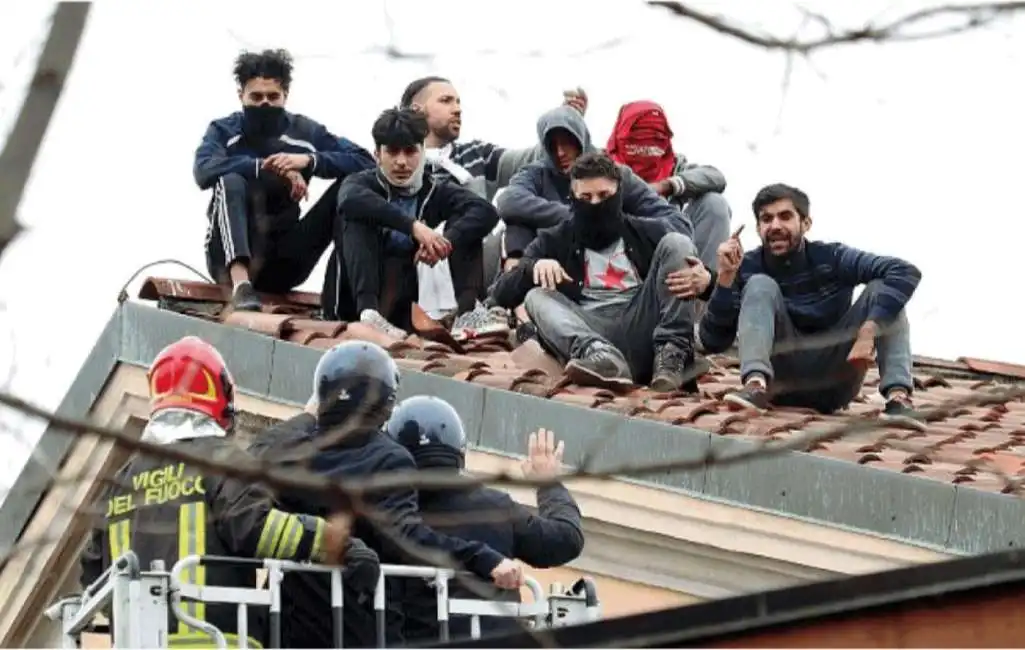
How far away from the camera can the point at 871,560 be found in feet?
42.9

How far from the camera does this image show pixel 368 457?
Answer: 10.5 meters

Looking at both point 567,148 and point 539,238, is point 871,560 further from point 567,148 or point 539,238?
point 567,148

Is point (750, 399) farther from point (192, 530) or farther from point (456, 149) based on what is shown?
point (192, 530)

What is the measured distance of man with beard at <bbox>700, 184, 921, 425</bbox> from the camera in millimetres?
14078

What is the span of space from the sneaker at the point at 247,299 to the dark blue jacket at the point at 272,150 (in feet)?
1.83

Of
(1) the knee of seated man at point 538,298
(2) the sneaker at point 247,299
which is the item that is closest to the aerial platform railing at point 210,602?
(1) the knee of seated man at point 538,298

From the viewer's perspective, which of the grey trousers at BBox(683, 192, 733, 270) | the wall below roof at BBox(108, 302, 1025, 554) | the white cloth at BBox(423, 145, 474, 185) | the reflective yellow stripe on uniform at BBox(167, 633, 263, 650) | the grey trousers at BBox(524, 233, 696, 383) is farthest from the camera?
the grey trousers at BBox(683, 192, 733, 270)

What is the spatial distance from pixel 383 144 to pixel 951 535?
4.04 m

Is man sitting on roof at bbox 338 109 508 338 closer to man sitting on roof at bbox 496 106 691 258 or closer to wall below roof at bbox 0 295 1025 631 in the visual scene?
man sitting on roof at bbox 496 106 691 258

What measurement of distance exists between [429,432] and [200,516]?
938mm

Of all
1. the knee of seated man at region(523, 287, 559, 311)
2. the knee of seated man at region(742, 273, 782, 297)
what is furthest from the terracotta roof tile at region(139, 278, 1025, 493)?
the knee of seated man at region(742, 273, 782, 297)

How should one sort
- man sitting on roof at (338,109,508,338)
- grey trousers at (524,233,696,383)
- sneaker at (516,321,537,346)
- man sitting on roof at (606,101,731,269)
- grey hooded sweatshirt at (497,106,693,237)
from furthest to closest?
man sitting on roof at (606,101,731,269) → sneaker at (516,321,537,346) → man sitting on roof at (338,109,508,338) → grey hooded sweatshirt at (497,106,693,237) → grey trousers at (524,233,696,383)

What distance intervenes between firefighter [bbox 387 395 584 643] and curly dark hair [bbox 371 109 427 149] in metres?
4.36

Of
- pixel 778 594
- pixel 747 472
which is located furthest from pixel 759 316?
pixel 778 594
